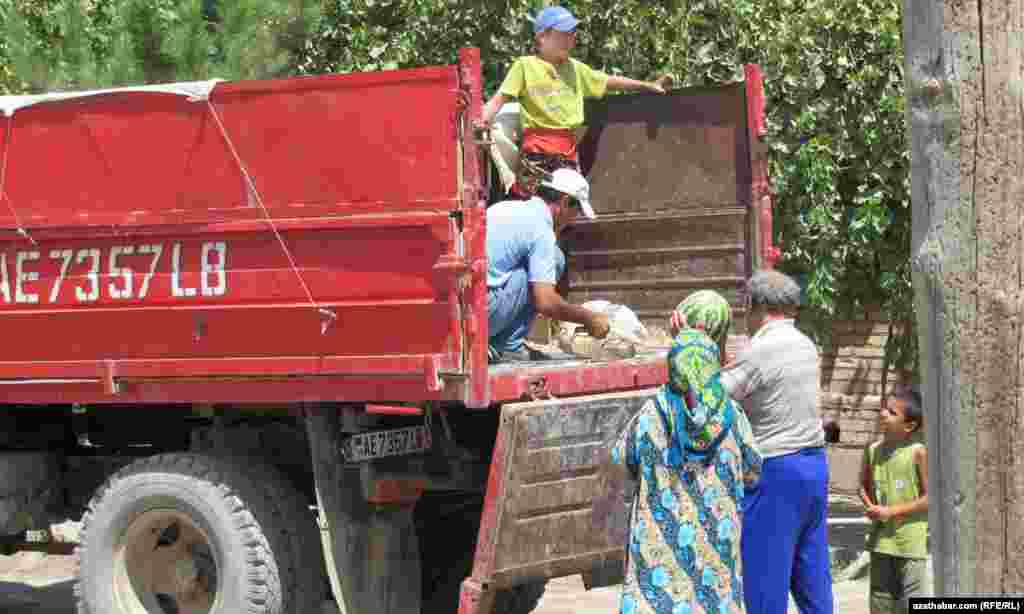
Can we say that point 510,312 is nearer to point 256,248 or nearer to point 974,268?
point 256,248

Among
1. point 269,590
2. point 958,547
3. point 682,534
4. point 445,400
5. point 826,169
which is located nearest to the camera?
point 958,547

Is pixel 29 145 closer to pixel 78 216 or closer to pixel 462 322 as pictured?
pixel 78 216

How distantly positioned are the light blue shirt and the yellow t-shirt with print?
836 millimetres

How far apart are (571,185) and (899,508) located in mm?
1830

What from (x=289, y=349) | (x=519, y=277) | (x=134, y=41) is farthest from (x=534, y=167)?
(x=134, y=41)

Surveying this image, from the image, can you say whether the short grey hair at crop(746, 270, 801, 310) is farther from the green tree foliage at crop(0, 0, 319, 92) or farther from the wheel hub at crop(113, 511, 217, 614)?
the green tree foliage at crop(0, 0, 319, 92)

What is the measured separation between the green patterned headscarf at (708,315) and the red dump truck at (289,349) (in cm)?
65

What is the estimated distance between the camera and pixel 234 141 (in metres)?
5.81

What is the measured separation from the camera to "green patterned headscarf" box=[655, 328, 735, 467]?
509 cm

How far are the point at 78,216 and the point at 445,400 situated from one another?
164 centimetres

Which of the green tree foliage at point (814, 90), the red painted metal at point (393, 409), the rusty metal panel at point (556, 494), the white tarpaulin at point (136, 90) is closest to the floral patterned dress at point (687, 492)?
the rusty metal panel at point (556, 494)

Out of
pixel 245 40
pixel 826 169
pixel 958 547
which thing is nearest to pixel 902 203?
pixel 826 169

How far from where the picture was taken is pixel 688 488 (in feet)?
16.9

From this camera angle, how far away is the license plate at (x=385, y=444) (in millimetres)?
5891
